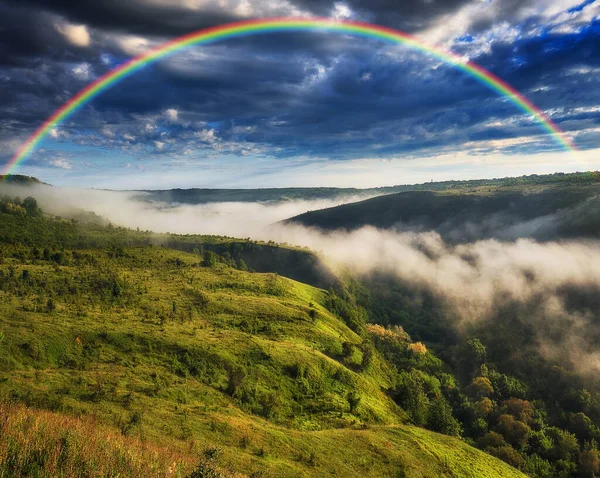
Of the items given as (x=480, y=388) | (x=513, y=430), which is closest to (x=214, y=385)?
(x=513, y=430)

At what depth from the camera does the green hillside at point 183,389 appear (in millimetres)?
17000

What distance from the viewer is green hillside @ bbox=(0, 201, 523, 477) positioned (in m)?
17.0

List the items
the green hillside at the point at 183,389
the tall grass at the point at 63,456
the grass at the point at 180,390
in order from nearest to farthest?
1. the tall grass at the point at 63,456
2. the green hillside at the point at 183,389
3. the grass at the point at 180,390

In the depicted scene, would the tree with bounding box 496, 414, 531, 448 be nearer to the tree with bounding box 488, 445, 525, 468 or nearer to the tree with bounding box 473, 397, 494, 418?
the tree with bounding box 473, 397, 494, 418

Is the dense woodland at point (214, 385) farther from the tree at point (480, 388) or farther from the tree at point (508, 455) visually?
the tree at point (480, 388)

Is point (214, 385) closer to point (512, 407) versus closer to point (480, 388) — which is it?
point (512, 407)

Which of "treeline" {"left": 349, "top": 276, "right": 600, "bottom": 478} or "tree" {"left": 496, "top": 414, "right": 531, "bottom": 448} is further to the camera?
"tree" {"left": 496, "top": 414, "right": 531, "bottom": 448}

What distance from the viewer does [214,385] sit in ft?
171

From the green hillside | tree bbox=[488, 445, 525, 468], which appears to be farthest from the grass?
tree bbox=[488, 445, 525, 468]

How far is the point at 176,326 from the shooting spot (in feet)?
228

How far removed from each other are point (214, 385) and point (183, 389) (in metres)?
7.72

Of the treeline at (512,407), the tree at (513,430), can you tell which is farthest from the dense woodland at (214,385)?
the treeline at (512,407)

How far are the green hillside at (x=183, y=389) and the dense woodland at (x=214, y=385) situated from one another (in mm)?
219

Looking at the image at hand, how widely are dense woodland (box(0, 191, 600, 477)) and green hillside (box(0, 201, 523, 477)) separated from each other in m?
0.22
